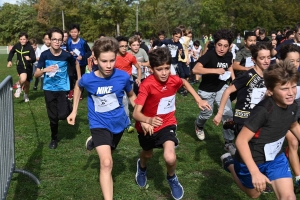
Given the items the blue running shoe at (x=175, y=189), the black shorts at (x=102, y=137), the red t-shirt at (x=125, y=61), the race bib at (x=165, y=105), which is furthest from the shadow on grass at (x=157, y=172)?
the red t-shirt at (x=125, y=61)

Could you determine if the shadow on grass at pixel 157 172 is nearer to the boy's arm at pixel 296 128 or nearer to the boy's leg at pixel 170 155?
the boy's leg at pixel 170 155

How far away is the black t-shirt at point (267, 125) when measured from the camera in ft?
10.1

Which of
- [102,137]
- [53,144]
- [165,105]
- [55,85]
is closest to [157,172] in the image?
[165,105]

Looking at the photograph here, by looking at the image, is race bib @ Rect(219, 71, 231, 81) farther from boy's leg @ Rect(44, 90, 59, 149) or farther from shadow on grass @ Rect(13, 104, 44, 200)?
shadow on grass @ Rect(13, 104, 44, 200)

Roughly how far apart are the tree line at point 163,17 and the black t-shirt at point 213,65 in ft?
180

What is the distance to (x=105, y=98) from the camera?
4285mm

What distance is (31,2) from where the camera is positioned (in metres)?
80.5

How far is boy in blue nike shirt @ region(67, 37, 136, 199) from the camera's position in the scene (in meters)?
4.14

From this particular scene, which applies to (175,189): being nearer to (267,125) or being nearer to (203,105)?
(203,105)

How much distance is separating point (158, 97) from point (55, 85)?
2.81m

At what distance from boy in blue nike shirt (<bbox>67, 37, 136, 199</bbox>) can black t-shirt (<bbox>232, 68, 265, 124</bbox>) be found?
58.0 inches

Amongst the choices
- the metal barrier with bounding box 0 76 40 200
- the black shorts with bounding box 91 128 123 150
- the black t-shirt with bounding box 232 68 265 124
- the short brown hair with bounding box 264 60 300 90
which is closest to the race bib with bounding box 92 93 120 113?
the black shorts with bounding box 91 128 123 150

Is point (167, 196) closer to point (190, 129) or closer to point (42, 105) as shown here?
point (190, 129)

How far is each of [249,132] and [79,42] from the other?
7.93m
